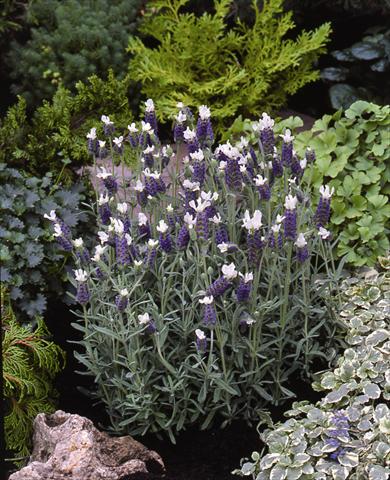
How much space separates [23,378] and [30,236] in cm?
65

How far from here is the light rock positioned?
8.77 ft

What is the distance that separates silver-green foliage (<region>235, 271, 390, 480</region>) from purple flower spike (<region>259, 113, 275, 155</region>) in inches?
30.2

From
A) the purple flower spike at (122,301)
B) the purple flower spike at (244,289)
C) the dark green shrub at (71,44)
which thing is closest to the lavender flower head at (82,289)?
the purple flower spike at (122,301)

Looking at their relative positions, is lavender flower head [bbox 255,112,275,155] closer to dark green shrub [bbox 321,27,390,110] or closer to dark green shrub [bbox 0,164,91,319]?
dark green shrub [bbox 0,164,91,319]

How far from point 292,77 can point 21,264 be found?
7.58 ft

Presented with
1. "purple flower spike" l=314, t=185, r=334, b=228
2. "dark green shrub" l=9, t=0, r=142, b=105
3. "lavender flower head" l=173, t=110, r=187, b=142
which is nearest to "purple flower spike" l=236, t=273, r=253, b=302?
"purple flower spike" l=314, t=185, r=334, b=228

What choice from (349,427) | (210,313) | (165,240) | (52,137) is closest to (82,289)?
(165,240)

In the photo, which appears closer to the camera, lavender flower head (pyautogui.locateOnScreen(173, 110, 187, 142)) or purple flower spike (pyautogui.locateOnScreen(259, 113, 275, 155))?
purple flower spike (pyautogui.locateOnScreen(259, 113, 275, 155))

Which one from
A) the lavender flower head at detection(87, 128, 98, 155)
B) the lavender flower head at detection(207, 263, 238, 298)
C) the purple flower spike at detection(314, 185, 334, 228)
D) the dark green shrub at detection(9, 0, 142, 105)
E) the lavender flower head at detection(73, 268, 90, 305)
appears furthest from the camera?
the dark green shrub at detection(9, 0, 142, 105)

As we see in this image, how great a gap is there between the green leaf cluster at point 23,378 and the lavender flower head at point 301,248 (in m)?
1.03

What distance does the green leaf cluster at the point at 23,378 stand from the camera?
10.1 feet

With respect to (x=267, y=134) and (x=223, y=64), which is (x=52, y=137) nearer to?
(x=267, y=134)

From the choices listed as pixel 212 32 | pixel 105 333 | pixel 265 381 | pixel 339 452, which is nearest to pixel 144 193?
pixel 105 333

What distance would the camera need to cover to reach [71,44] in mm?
5172
